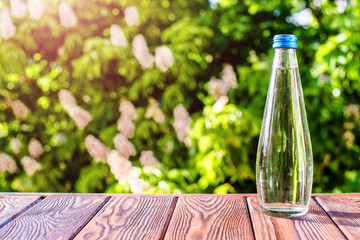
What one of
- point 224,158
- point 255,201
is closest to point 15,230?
point 255,201

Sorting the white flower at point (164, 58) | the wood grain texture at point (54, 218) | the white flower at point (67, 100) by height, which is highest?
the white flower at point (164, 58)

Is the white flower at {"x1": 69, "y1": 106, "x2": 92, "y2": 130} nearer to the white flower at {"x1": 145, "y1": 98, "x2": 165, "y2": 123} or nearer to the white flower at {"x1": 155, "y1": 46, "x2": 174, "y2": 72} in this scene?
the white flower at {"x1": 145, "y1": 98, "x2": 165, "y2": 123}

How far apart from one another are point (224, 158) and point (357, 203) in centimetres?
119

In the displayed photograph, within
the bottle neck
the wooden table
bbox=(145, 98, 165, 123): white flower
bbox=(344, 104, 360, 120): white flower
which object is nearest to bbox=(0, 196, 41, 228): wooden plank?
the wooden table

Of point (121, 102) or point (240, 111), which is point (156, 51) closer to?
point (121, 102)

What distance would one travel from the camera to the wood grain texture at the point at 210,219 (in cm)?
73

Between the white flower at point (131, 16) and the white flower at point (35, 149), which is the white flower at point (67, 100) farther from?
the white flower at point (131, 16)

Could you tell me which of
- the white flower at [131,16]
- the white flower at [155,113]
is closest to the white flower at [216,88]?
the white flower at [155,113]

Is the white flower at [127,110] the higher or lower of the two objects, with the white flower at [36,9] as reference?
lower

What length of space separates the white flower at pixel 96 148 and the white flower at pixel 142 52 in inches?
17.7

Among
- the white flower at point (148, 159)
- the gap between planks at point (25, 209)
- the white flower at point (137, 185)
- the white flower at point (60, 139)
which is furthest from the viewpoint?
the white flower at point (60, 139)

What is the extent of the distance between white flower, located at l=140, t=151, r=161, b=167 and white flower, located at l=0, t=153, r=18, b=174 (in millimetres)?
700

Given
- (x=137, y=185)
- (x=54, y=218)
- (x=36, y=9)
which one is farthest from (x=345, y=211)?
(x=36, y=9)

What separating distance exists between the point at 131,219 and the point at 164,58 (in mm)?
1547
